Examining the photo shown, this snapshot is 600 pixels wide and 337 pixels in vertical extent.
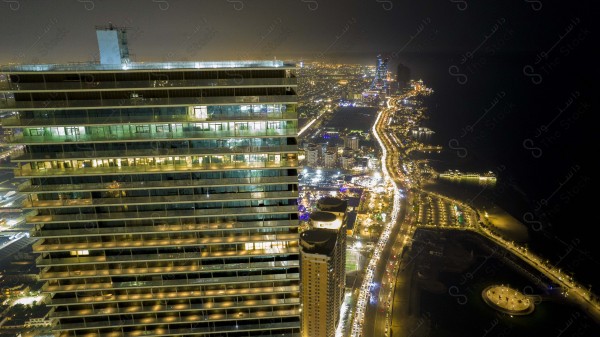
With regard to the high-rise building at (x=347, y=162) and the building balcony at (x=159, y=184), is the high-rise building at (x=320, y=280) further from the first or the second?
the high-rise building at (x=347, y=162)

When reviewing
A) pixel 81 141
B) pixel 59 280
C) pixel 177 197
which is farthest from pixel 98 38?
pixel 59 280

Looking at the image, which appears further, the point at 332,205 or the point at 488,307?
the point at 332,205

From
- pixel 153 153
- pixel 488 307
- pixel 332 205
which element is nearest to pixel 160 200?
pixel 153 153

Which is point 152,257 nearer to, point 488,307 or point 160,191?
point 160,191

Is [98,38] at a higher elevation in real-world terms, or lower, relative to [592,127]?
higher

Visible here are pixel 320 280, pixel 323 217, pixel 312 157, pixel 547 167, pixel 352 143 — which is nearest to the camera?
pixel 320 280

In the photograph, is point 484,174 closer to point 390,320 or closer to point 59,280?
point 390,320

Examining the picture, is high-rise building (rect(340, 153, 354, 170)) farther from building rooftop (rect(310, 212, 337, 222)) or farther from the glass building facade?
the glass building facade
